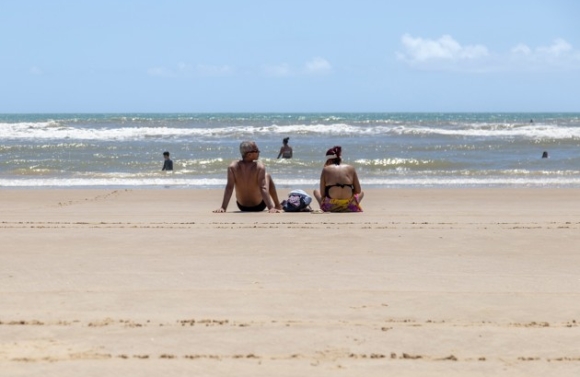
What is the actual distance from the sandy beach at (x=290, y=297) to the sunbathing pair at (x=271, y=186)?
110cm

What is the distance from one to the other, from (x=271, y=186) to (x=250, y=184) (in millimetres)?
268

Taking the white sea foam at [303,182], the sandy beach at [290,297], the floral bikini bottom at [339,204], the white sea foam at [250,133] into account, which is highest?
the sandy beach at [290,297]

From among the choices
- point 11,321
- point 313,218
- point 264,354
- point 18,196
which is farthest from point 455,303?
point 18,196

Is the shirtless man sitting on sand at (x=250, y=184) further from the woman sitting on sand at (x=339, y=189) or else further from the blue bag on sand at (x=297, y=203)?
the woman sitting on sand at (x=339, y=189)

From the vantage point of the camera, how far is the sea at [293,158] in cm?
1977

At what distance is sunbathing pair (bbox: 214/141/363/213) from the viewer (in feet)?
36.3

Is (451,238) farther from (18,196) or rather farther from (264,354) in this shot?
(18,196)

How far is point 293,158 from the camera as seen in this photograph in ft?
89.8

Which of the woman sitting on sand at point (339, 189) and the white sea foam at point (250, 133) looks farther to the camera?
the white sea foam at point (250, 133)

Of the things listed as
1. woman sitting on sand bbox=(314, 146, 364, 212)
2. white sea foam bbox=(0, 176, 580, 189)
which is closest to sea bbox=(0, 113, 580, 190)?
white sea foam bbox=(0, 176, 580, 189)

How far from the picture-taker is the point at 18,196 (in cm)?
1516

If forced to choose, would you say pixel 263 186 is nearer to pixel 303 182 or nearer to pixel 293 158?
pixel 303 182

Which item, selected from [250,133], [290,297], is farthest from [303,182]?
[250,133]

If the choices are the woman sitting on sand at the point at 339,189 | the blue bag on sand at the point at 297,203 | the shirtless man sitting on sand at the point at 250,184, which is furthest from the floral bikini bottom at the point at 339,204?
the shirtless man sitting on sand at the point at 250,184
